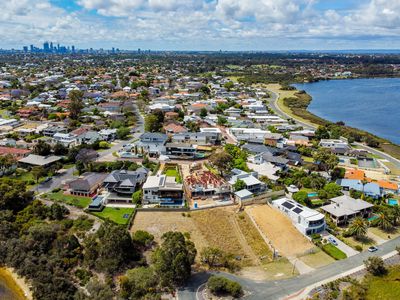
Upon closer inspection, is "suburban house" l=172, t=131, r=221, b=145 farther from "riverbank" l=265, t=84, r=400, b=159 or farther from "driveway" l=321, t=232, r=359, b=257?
"driveway" l=321, t=232, r=359, b=257

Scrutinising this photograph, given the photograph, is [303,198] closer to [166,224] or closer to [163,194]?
[166,224]

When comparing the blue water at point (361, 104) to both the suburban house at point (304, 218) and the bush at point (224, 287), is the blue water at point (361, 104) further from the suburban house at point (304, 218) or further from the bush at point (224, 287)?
the bush at point (224, 287)

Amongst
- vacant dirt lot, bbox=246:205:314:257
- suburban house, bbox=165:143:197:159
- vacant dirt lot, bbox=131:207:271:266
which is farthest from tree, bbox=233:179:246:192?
suburban house, bbox=165:143:197:159

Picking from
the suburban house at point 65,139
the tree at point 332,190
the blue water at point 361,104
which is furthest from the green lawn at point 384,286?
the blue water at point 361,104

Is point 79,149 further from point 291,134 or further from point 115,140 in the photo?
point 291,134

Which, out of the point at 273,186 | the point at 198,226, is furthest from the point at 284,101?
the point at 198,226
